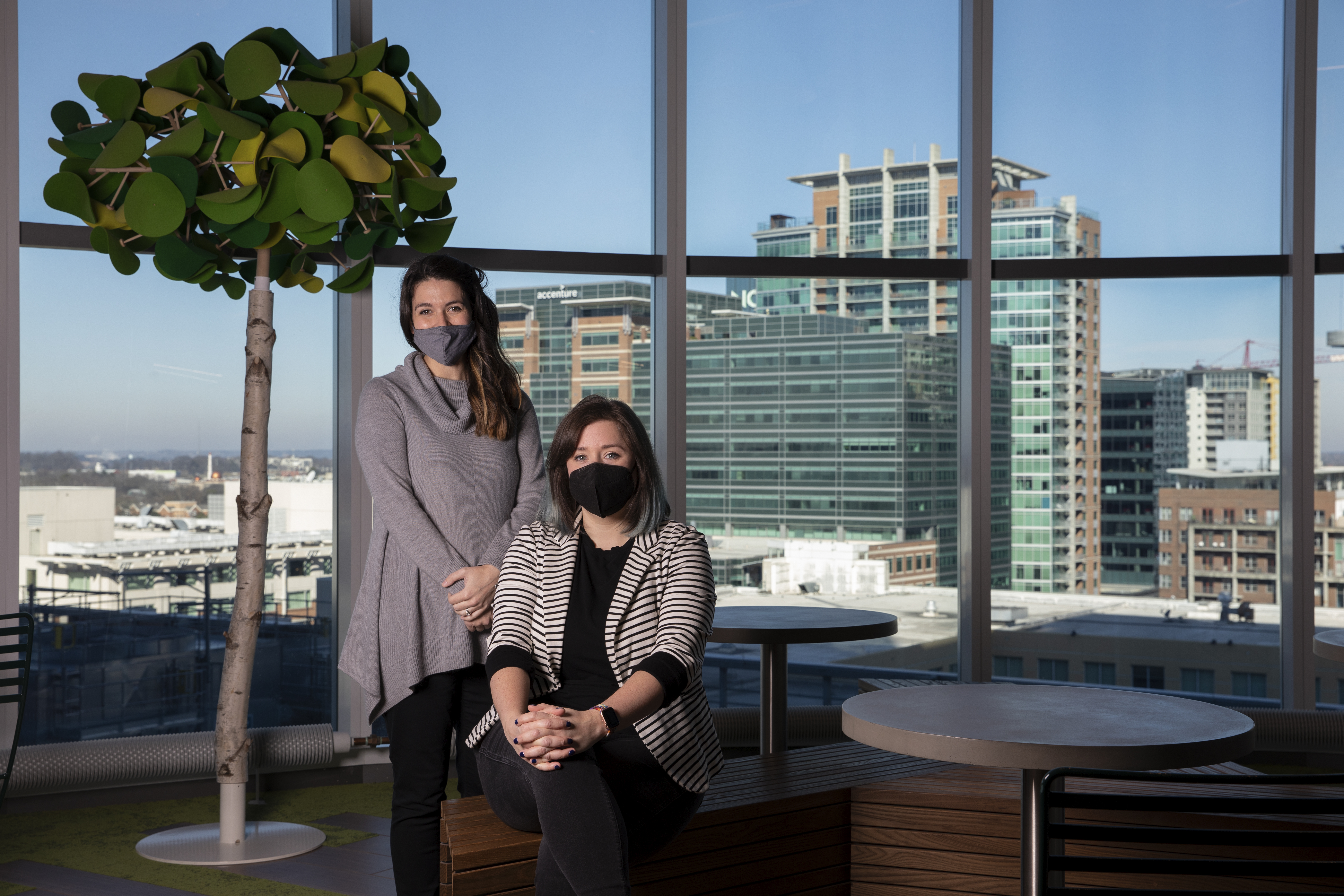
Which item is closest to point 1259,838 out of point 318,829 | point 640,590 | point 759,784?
point 640,590

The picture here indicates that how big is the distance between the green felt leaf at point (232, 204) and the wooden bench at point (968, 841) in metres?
2.31

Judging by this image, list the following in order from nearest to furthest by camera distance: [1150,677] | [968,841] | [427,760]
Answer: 1. [427,760]
2. [968,841]
3. [1150,677]

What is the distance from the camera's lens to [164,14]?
13.9ft

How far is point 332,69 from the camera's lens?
3.36 meters

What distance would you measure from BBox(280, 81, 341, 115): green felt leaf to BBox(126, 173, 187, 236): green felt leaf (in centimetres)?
38

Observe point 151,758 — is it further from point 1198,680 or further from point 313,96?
point 1198,680

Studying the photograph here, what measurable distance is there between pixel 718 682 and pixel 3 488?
2.90 metres

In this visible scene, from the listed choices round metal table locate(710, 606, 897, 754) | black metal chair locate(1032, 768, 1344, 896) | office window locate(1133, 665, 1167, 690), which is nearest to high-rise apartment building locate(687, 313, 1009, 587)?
office window locate(1133, 665, 1167, 690)

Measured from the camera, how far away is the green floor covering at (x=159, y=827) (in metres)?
3.22

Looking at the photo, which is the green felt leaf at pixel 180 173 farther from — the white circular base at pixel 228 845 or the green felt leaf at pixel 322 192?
the white circular base at pixel 228 845

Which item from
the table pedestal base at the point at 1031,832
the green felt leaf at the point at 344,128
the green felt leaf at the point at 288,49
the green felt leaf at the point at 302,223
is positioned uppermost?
the green felt leaf at the point at 288,49

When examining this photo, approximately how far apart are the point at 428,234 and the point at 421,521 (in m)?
1.62

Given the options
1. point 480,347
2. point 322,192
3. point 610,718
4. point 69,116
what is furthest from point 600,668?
point 69,116

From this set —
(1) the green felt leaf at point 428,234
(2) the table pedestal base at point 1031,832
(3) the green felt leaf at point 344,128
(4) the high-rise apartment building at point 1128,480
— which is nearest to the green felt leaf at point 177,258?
(3) the green felt leaf at point 344,128
